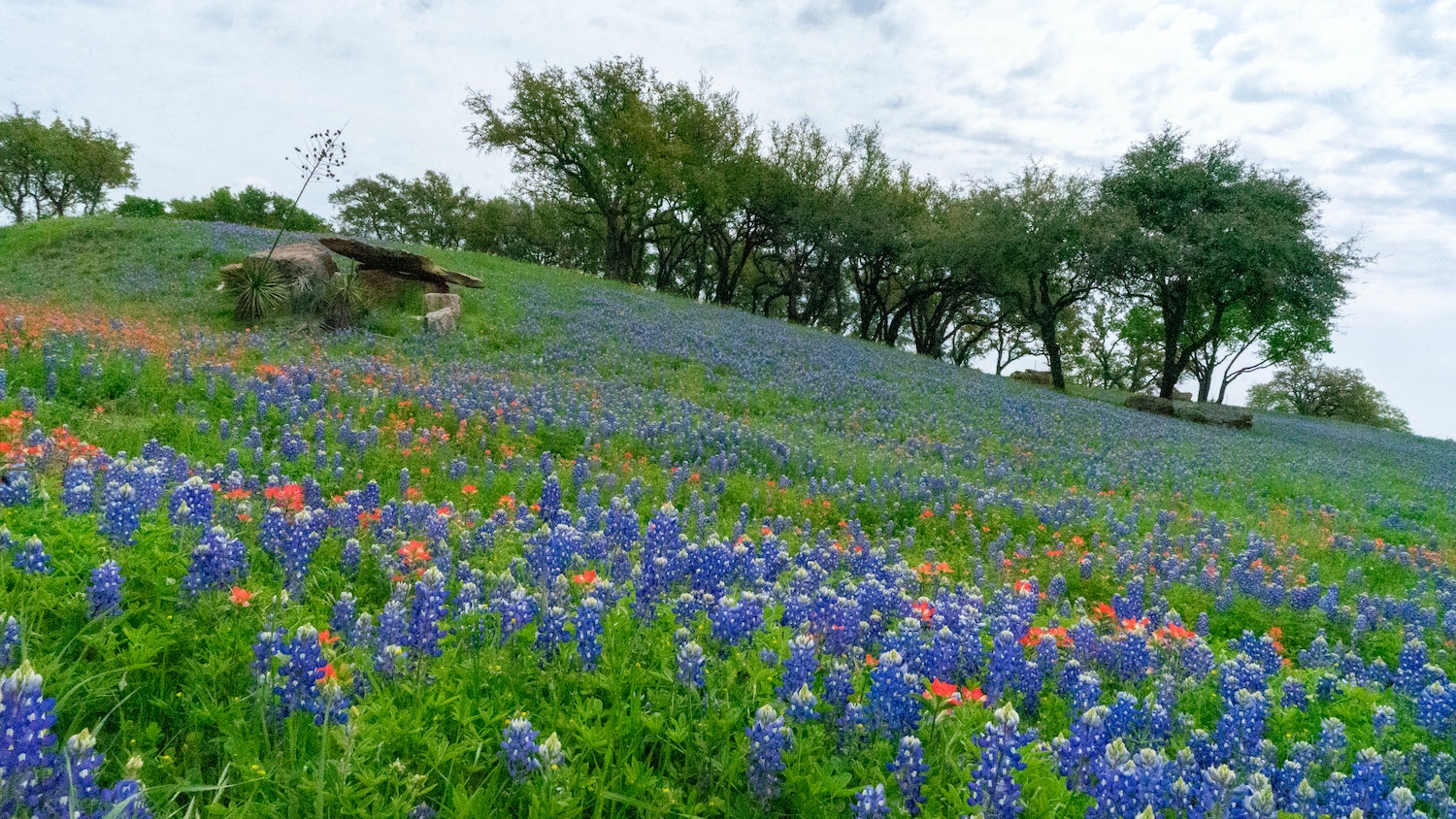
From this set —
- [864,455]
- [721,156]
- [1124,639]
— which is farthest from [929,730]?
[721,156]

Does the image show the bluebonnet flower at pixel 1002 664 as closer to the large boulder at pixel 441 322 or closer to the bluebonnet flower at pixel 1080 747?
the bluebonnet flower at pixel 1080 747

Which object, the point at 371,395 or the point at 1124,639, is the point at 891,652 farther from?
the point at 371,395

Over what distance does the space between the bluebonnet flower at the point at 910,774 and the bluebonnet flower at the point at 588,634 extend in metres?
1.36

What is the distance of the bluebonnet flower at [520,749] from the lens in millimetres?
2668

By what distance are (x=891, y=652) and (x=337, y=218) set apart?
79054mm

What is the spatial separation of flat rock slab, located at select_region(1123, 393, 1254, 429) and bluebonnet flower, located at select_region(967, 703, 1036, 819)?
95.8 ft

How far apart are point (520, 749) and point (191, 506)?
2873 millimetres

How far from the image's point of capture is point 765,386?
1641 centimetres

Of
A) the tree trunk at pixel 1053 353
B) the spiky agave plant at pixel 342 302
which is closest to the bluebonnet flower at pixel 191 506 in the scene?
the spiky agave plant at pixel 342 302

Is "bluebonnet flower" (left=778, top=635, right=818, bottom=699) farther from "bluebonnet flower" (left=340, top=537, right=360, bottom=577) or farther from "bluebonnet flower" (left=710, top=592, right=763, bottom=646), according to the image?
"bluebonnet flower" (left=340, top=537, right=360, bottom=577)

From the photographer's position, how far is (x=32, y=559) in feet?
10.6

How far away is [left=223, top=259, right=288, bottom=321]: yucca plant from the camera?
53.3 ft

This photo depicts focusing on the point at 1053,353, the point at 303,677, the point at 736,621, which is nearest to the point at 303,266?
the point at 303,677

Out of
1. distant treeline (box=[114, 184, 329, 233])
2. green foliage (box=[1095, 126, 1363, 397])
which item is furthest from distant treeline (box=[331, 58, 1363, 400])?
distant treeline (box=[114, 184, 329, 233])
